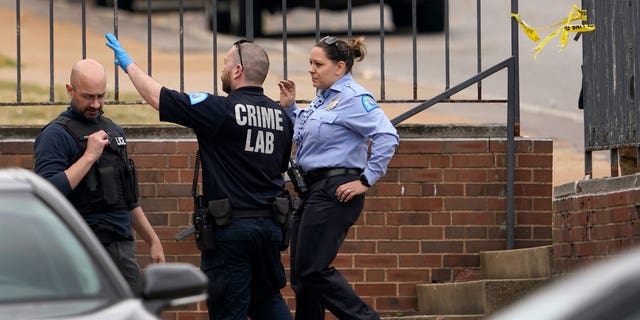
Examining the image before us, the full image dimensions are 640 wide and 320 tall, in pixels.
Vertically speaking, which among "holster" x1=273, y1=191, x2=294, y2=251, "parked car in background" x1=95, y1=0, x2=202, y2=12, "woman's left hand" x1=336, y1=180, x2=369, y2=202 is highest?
"parked car in background" x1=95, y1=0, x2=202, y2=12

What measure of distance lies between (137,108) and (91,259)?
917 cm

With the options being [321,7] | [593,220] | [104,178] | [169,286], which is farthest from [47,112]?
[169,286]

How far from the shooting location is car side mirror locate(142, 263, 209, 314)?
14.6ft

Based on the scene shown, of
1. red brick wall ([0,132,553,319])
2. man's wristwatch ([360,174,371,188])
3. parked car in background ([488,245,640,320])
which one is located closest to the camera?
parked car in background ([488,245,640,320])

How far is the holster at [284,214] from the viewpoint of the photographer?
718 cm

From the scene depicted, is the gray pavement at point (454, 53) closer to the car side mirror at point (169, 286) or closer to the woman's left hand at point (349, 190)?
the woman's left hand at point (349, 190)

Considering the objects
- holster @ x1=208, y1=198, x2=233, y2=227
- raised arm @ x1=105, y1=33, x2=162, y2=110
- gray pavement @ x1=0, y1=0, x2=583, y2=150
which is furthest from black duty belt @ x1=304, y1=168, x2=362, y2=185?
gray pavement @ x1=0, y1=0, x2=583, y2=150

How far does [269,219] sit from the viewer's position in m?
7.21

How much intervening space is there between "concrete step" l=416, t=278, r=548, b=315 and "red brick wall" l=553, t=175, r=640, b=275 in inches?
9.7

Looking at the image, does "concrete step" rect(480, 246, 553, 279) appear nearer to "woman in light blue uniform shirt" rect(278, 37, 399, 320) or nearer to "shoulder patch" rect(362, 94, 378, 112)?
"woman in light blue uniform shirt" rect(278, 37, 399, 320)

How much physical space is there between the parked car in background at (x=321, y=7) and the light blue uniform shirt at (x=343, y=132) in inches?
388

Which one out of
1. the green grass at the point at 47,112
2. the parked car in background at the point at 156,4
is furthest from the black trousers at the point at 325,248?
the parked car in background at the point at 156,4

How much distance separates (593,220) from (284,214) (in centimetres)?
191

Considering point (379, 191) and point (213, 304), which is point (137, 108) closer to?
point (379, 191)
